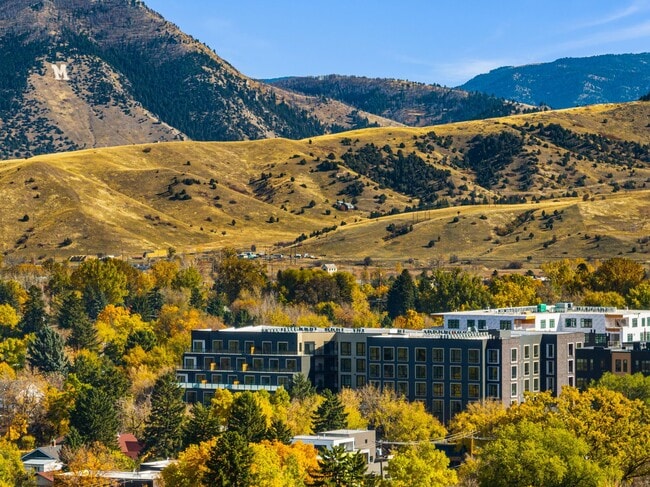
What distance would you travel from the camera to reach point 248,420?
115 m

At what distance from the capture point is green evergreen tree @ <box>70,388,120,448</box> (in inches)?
4978

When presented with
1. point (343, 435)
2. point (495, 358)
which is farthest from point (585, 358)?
point (343, 435)

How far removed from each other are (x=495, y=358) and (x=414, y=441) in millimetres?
18599

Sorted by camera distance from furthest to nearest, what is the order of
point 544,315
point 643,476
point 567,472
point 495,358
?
point 544,315
point 495,358
point 643,476
point 567,472

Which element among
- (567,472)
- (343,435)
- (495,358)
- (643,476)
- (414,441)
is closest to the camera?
(567,472)

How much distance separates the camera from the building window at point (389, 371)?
14875cm

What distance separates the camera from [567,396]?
117m

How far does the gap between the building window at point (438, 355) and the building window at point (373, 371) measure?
19.8 ft

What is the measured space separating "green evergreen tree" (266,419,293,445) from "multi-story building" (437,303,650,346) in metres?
53.9

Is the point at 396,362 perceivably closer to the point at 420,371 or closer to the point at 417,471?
the point at 420,371

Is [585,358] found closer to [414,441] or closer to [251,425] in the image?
[414,441]

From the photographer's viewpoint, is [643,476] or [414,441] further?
[414,441]

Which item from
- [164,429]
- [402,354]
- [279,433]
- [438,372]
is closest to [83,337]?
[402,354]

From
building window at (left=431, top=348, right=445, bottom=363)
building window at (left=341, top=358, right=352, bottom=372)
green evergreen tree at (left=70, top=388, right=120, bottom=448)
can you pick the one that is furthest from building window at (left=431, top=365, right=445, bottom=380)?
green evergreen tree at (left=70, top=388, right=120, bottom=448)
